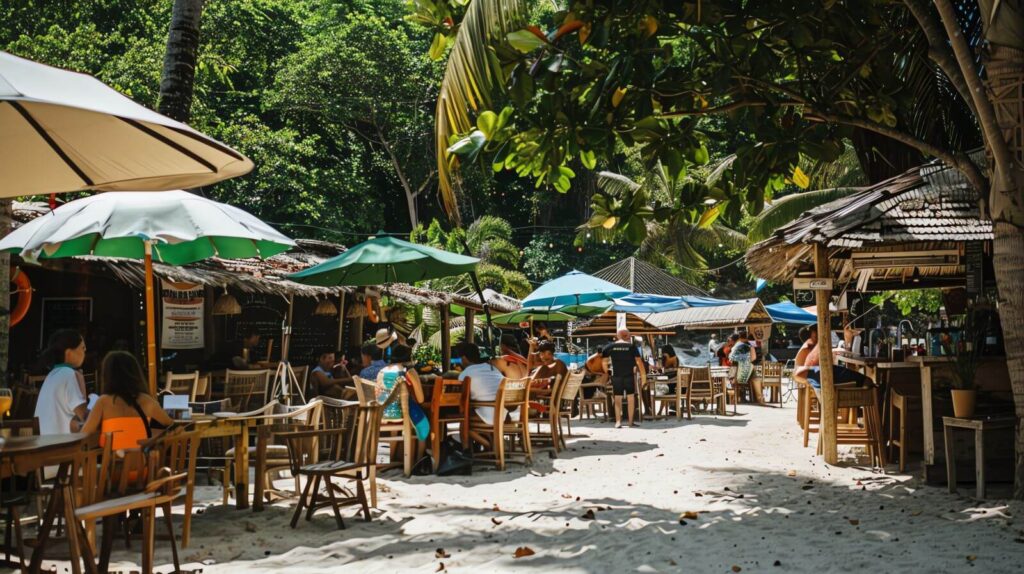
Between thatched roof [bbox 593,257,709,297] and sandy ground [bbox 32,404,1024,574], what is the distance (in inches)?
626

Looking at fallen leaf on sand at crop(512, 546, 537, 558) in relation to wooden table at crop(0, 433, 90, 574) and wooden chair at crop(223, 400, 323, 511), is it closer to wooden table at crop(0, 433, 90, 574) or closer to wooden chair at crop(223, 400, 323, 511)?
wooden chair at crop(223, 400, 323, 511)

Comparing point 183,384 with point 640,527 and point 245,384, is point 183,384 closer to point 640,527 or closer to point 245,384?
point 245,384

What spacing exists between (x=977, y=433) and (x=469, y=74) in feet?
15.2

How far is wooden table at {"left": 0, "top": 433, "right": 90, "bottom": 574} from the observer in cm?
419

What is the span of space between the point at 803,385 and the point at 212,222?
23.6ft

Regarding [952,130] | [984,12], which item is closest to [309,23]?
[952,130]

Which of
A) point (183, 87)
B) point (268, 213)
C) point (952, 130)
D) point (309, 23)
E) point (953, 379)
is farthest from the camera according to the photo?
point (309, 23)

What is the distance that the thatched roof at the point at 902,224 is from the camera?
26.7 feet

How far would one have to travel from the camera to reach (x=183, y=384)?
12.0 m

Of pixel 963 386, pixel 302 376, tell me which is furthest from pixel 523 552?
pixel 302 376

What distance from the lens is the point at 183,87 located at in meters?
11.6

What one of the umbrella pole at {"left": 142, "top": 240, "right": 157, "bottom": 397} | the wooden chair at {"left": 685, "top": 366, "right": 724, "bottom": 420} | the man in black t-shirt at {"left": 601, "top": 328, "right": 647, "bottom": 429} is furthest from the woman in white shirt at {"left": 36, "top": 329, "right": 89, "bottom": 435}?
the wooden chair at {"left": 685, "top": 366, "right": 724, "bottom": 420}

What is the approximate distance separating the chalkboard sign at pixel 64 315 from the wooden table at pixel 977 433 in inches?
446

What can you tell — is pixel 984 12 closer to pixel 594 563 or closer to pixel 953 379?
pixel 953 379
